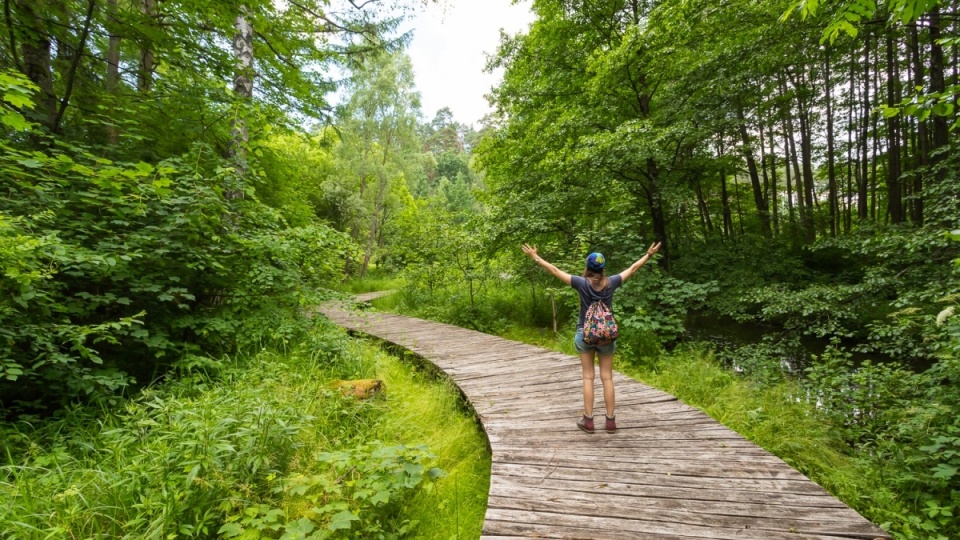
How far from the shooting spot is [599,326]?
3.44 meters

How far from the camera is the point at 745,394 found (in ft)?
17.5

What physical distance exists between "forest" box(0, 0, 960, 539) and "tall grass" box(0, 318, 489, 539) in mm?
27

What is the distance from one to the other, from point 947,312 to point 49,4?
11.0 metres

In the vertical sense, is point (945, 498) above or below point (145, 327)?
below

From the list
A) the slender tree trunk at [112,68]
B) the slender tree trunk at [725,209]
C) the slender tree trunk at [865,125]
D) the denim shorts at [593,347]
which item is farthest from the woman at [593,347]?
the slender tree trunk at [725,209]

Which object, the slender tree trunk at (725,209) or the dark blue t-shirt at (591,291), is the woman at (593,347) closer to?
the dark blue t-shirt at (591,291)

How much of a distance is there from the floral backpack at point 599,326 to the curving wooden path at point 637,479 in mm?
1008

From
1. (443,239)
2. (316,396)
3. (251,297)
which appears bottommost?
(316,396)

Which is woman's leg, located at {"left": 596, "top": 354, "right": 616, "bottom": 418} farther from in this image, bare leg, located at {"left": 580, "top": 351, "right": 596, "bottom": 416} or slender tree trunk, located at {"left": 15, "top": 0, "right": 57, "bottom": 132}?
slender tree trunk, located at {"left": 15, "top": 0, "right": 57, "bottom": 132}

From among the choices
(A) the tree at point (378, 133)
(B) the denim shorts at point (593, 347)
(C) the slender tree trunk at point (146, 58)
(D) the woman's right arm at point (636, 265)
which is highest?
(A) the tree at point (378, 133)

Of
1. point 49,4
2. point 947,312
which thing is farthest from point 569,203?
point 49,4

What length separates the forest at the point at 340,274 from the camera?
283cm

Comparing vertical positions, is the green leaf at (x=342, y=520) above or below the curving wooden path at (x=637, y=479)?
above

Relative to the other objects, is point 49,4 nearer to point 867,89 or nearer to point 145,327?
Answer: point 145,327
